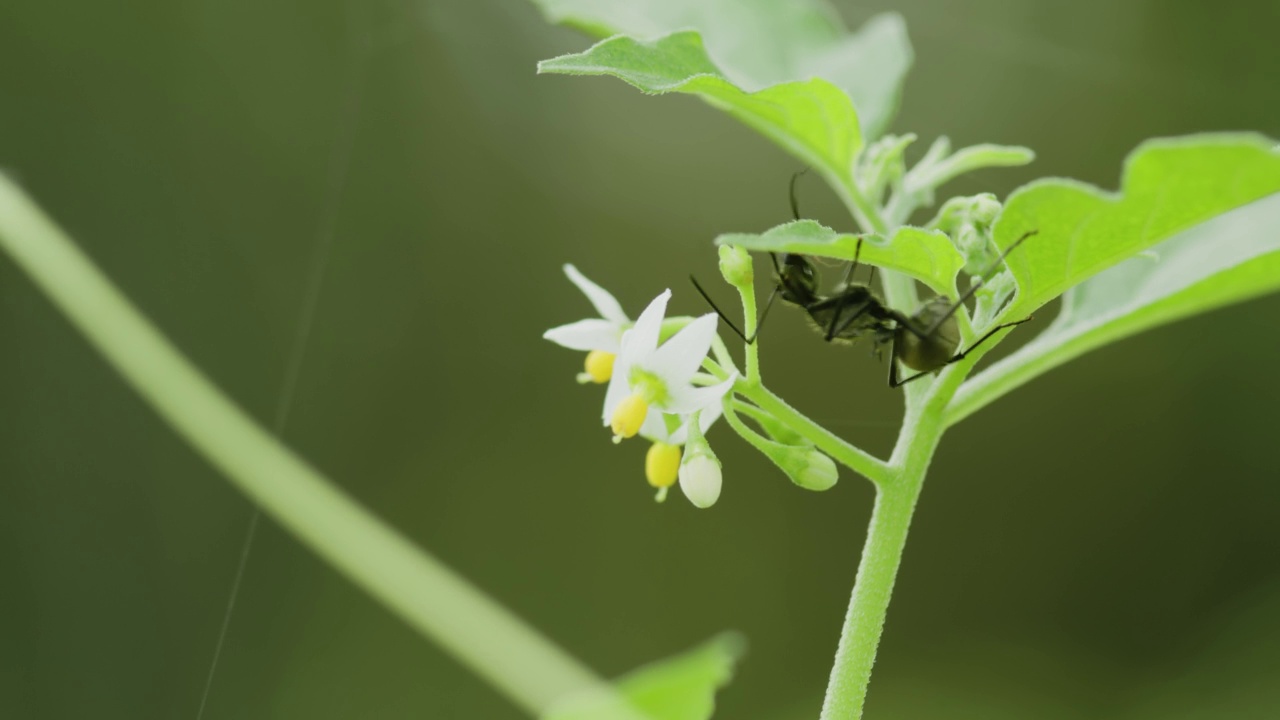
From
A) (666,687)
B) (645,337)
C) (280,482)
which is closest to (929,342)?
(645,337)

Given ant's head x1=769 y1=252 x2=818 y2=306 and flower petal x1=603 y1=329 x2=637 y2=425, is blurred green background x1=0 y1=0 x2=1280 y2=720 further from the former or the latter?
flower petal x1=603 y1=329 x2=637 y2=425

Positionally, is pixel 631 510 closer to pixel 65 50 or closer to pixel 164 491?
pixel 164 491

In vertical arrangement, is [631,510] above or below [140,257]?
above

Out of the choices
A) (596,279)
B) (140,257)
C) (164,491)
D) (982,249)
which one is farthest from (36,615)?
(982,249)

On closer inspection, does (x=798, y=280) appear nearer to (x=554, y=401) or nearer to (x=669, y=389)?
(x=669, y=389)

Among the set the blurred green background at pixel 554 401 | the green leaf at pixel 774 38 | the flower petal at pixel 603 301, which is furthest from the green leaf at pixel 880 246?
the blurred green background at pixel 554 401

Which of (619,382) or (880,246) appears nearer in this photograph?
(880,246)

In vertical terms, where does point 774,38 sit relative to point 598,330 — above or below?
above
